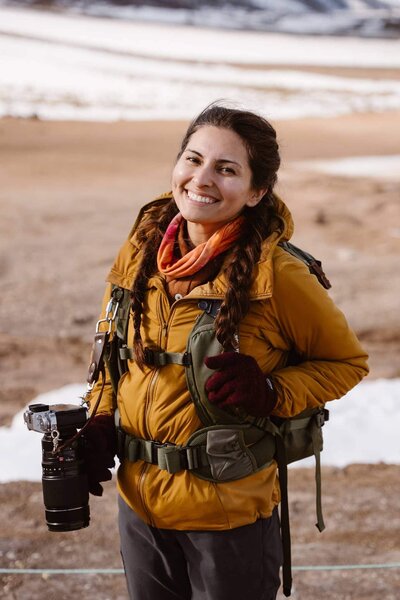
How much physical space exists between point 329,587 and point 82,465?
1.65 metres

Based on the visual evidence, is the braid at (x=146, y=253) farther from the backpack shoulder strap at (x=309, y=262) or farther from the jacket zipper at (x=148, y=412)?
the backpack shoulder strap at (x=309, y=262)

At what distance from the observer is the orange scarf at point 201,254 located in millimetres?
2104

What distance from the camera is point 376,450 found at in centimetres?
497

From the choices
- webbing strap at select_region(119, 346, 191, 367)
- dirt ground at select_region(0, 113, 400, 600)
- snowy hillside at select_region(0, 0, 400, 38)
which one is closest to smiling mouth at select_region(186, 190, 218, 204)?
webbing strap at select_region(119, 346, 191, 367)

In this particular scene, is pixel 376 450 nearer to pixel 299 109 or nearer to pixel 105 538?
pixel 105 538

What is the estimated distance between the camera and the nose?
208cm

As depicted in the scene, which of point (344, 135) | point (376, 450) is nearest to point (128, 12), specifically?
point (344, 135)

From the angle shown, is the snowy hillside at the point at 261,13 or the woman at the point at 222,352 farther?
the snowy hillside at the point at 261,13

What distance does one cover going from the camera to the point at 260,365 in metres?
2.12

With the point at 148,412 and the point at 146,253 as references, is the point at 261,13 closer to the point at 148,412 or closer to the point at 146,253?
the point at 146,253

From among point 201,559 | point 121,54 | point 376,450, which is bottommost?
point 121,54

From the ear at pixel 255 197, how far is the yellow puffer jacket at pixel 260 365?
8 centimetres

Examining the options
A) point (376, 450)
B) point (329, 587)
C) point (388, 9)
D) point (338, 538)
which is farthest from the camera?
point (388, 9)

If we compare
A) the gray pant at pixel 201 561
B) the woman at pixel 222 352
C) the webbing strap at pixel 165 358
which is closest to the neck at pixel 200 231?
the woman at pixel 222 352
